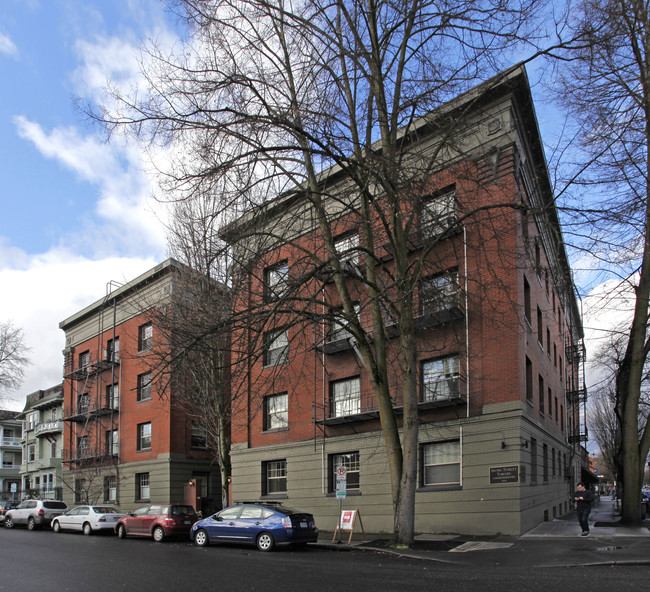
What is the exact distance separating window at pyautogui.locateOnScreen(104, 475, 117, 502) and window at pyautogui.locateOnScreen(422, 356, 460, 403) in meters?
23.5

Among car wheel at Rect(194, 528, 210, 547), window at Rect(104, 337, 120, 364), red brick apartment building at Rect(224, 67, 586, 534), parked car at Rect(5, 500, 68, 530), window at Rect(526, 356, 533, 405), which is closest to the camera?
red brick apartment building at Rect(224, 67, 586, 534)

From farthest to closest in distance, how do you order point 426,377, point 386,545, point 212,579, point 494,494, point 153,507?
point 153,507 < point 426,377 < point 494,494 < point 386,545 < point 212,579

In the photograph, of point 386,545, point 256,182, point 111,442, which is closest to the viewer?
point 256,182

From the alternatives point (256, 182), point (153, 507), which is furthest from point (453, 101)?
point (153, 507)

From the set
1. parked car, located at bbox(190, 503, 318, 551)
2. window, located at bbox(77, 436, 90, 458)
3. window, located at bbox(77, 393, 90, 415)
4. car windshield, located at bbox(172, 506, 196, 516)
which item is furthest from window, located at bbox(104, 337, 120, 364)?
parked car, located at bbox(190, 503, 318, 551)

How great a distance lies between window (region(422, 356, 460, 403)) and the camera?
20.0 m

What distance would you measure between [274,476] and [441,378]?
30.6 feet

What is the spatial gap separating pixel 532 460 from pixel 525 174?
10407 millimetres

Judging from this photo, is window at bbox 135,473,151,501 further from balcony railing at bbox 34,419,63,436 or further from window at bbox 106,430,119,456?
balcony railing at bbox 34,419,63,436

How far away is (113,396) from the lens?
3672cm

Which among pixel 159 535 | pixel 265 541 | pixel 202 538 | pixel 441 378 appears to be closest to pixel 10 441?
pixel 159 535

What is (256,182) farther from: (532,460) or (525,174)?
(532,460)

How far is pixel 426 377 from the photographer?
2106 centimetres

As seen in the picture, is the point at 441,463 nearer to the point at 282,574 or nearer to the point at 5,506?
the point at 282,574
